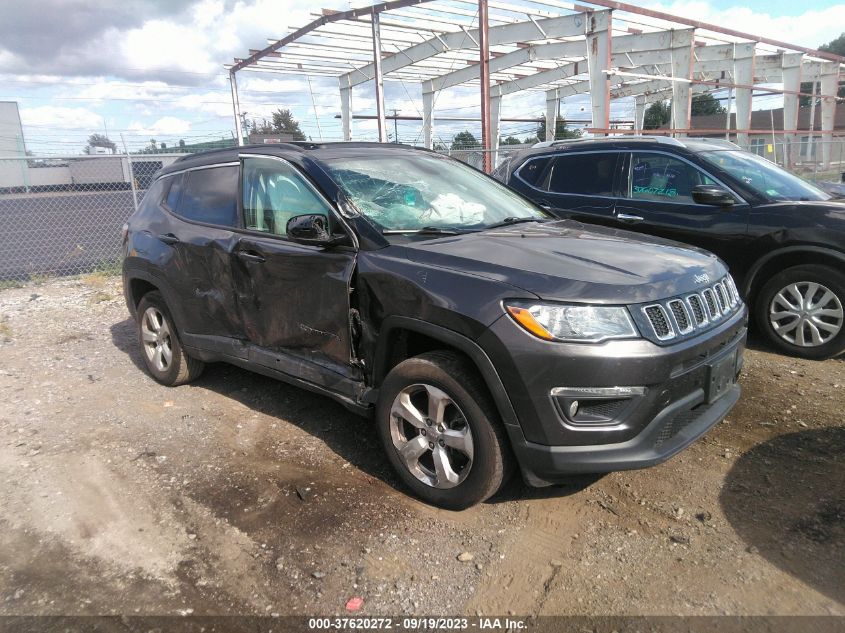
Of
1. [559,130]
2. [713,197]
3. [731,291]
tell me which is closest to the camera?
[731,291]

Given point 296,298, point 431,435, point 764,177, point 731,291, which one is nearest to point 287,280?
point 296,298

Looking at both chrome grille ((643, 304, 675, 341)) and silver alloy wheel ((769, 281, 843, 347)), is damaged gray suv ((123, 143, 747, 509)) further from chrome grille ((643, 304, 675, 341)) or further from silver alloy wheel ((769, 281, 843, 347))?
silver alloy wheel ((769, 281, 843, 347))

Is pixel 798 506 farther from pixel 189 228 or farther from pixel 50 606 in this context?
pixel 189 228

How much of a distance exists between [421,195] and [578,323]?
5.13 ft

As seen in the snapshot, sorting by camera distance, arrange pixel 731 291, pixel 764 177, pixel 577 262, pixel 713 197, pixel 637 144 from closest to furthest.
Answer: pixel 577 262 → pixel 731 291 → pixel 713 197 → pixel 764 177 → pixel 637 144

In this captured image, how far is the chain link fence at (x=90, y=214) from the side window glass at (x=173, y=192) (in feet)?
8.05

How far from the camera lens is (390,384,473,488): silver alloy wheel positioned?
2988mm

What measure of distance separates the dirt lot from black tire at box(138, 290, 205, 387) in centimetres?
44

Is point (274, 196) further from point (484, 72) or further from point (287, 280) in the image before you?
point (484, 72)

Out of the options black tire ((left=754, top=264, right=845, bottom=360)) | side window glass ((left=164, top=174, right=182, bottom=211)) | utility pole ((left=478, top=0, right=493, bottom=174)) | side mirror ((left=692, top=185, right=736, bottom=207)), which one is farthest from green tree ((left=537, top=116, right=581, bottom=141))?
side window glass ((left=164, top=174, right=182, bottom=211))

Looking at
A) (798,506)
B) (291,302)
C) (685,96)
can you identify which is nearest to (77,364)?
(291,302)

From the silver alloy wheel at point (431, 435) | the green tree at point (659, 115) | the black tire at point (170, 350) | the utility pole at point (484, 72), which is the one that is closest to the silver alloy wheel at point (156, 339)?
the black tire at point (170, 350)

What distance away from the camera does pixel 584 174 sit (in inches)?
255

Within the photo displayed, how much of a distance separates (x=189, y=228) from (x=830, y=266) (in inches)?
198
